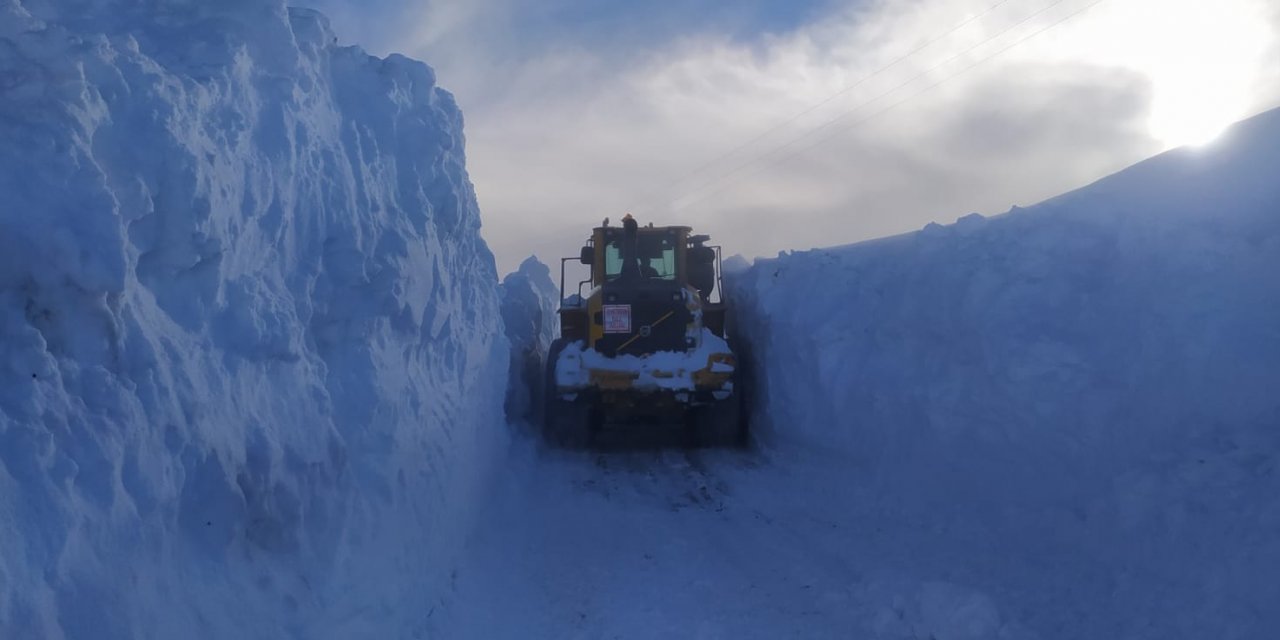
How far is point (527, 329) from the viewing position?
17.0 meters

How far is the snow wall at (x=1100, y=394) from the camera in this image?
5.90 meters

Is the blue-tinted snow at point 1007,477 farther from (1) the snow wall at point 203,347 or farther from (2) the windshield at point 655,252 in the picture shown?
(2) the windshield at point 655,252

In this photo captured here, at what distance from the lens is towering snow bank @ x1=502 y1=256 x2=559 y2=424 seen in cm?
1469

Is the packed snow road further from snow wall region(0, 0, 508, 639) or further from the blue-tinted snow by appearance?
snow wall region(0, 0, 508, 639)

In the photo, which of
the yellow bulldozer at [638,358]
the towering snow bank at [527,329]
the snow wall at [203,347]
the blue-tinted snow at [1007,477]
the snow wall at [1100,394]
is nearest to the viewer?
the snow wall at [203,347]

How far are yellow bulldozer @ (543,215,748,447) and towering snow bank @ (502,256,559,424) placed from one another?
22.6 inches

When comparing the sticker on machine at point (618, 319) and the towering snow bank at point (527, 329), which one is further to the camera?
the towering snow bank at point (527, 329)

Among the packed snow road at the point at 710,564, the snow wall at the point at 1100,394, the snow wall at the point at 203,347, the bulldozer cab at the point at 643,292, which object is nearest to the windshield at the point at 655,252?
the bulldozer cab at the point at 643,292

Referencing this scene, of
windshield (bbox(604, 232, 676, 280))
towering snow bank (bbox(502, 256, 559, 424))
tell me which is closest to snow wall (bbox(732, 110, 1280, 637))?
windshield (bbox(604, 232, 676, 280))

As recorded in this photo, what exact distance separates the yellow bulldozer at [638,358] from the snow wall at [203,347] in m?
5.23

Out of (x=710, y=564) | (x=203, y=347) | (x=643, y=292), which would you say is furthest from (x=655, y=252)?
(x=203, y=347)

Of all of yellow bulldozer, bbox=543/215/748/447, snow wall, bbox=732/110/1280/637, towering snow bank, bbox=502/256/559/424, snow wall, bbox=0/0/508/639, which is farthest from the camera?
towering snow bank, bbox=502/256/559/424

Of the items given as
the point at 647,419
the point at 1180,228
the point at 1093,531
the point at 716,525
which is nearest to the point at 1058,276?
the point at 1180,228

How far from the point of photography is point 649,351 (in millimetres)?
13648
